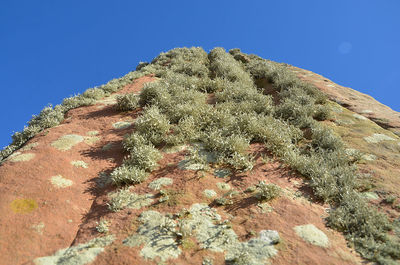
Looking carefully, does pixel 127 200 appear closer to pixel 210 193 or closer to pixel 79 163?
pixel 210 193

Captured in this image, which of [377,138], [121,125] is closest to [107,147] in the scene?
[121,125]

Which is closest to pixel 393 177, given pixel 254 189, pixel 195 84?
pixel 254 189

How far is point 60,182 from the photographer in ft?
18.0

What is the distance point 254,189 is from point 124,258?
291cm

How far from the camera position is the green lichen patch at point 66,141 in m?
6.76

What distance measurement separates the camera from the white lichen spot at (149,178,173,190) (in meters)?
5.48

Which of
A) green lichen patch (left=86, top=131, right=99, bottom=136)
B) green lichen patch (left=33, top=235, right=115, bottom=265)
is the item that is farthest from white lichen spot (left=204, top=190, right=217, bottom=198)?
green lichen patch (left=86, top=131, right=99, bottom=136)

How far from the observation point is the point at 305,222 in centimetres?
458

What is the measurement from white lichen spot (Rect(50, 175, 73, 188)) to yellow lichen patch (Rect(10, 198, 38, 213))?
559mm

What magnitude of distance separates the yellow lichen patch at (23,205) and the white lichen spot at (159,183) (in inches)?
90.7

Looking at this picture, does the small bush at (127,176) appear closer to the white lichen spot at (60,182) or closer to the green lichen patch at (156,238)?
the white lichen spot at (60,182)

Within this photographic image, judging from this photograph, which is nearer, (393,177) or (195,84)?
(393,177)

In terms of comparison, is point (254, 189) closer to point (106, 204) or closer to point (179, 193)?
point (179, 193)

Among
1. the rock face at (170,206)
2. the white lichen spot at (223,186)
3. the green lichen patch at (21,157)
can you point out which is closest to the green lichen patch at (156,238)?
the rock face at (170,206)
